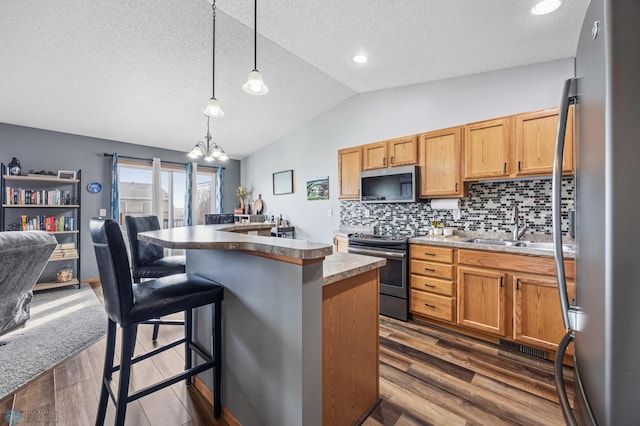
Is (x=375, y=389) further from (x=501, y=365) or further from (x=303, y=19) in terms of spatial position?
(x=303, y=19)

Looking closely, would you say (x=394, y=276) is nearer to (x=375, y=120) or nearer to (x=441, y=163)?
(x=441, y=163)

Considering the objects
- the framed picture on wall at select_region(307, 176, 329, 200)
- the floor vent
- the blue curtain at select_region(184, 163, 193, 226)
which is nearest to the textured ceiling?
the framed picture on wall at select_region(307, 176, 329, 200)

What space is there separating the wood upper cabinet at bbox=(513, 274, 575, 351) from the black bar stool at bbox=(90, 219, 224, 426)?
2.38 metres

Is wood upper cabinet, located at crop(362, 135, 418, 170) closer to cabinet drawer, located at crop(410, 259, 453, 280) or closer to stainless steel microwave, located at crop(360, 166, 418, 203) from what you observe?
stainless steel microwave, located at crop(360, 166, 418, 203)

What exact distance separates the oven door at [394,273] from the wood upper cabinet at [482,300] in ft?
1.82

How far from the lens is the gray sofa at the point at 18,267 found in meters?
1.92

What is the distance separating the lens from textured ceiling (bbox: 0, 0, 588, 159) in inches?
88.1

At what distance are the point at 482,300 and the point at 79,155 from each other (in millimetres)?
6055

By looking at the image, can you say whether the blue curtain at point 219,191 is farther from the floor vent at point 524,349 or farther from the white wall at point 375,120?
the floor vent at point 524,349

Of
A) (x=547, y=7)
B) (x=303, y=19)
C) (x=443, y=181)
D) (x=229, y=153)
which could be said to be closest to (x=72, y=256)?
(x=229, y=153)

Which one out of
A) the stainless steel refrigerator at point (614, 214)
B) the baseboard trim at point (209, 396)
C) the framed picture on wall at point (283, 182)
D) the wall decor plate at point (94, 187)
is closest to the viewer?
the stainless steel refrigerator at point (614, 214)

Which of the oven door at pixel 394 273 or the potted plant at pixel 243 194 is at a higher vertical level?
the potted plant at pixel 243 194

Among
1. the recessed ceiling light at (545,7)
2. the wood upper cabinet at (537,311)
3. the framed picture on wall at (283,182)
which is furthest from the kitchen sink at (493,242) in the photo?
the framed picture on wall at (283,182)

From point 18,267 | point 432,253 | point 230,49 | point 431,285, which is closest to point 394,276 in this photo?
point 431,285
